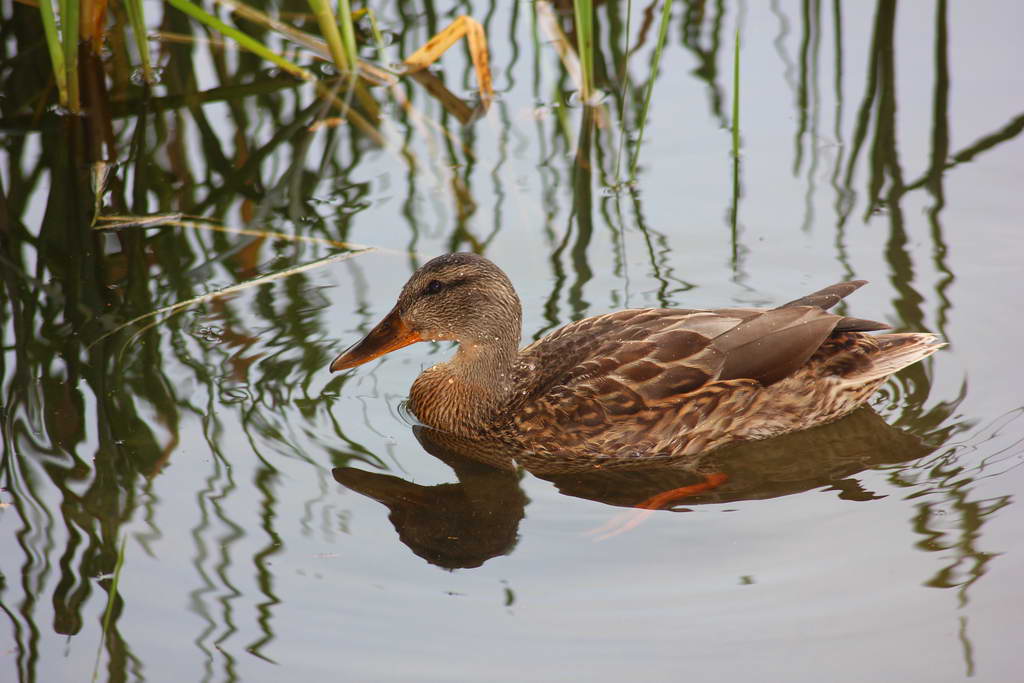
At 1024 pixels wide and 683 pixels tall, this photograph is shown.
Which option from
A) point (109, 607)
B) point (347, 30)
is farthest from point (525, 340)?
point (109, 607)

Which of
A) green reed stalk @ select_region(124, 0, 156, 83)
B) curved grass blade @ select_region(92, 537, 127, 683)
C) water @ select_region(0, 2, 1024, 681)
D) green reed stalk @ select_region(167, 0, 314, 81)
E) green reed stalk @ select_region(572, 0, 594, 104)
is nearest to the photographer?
curved grass blade @ select_region(92, 537, 127, 683)

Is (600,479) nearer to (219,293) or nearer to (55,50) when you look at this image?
(219,293)

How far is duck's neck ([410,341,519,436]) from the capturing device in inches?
234

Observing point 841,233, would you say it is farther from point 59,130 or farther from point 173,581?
point 59,130

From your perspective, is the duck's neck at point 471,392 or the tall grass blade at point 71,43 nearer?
the duck's neck at point 471,392

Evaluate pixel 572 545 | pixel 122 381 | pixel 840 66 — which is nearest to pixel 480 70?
pixel 840 66

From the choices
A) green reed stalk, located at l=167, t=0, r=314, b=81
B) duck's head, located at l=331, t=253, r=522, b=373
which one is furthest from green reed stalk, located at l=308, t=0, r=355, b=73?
duck's head, located at l=331, t=253, r=522, b=373

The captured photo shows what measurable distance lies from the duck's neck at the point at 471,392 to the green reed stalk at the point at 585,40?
6.70 ft

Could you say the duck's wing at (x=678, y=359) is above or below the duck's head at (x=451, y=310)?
below

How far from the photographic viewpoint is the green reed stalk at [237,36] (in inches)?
279

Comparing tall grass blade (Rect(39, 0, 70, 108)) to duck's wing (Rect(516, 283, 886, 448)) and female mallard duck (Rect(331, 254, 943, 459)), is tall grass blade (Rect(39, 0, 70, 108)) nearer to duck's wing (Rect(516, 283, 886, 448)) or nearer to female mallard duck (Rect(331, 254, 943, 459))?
female mallard duck (Rect(331, 254, 943, 459))

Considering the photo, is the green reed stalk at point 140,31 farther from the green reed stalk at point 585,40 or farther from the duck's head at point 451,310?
the duck's head at point 451,310

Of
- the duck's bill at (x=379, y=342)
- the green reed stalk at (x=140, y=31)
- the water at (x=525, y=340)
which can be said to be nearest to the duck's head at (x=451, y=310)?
the duck's bill at (x=379, y=342)

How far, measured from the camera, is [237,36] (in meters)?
7.36
